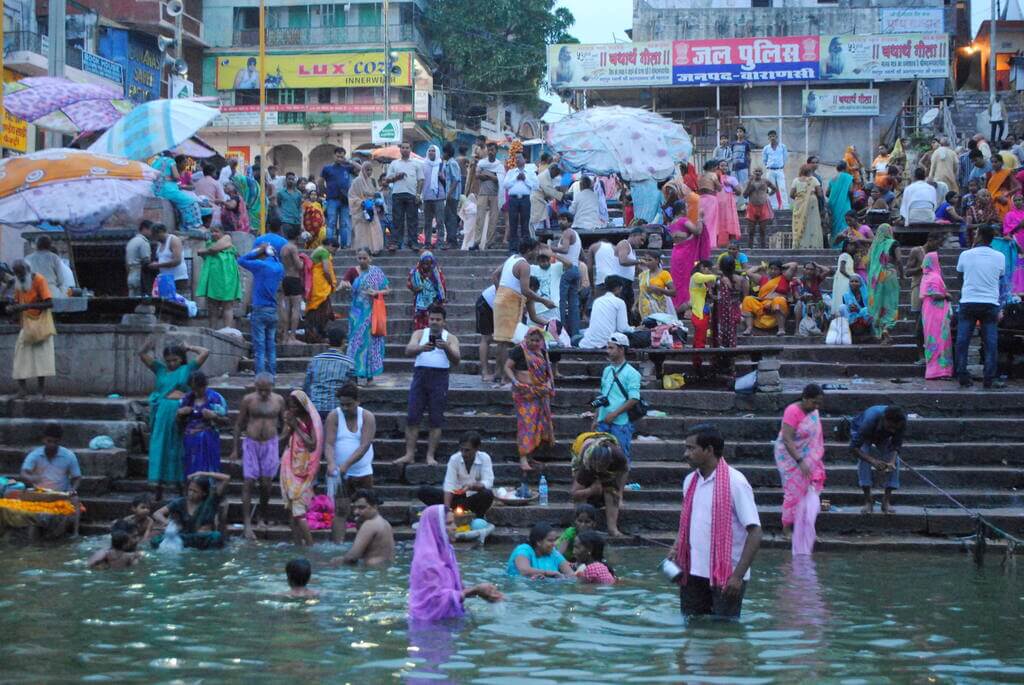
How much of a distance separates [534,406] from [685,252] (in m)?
4.68

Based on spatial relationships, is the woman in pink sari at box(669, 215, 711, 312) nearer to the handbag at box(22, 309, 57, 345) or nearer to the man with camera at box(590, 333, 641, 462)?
the man with camera at box(590, 333, 641, 462)

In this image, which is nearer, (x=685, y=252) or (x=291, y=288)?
(x=291, y=288)

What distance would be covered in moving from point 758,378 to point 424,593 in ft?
20.9

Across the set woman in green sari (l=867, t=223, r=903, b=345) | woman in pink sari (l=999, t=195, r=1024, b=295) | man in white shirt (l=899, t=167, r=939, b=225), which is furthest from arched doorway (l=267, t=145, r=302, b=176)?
woman in pink sari (l=999, t=195, r=1024, b=295)

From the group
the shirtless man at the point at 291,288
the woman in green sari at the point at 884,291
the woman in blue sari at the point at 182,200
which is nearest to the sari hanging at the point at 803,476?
the woman in green sari at the point at 884,291

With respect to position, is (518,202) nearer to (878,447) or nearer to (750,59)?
(878,447)

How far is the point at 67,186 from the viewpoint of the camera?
14617 mm

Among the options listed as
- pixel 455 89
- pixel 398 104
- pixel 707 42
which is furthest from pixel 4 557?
pixel 455 89

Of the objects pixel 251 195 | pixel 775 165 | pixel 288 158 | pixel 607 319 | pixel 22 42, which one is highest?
pixel 288 158

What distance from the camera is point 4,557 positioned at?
11.4m

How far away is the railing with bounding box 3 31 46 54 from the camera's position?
30219mm

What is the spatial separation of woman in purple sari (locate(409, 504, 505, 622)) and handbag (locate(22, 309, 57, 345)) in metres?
7.17

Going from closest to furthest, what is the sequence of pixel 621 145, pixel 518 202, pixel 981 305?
pixel 981 305 → pixel 621 145 → pixel 518 202

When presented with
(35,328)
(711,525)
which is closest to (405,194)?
(35,328)
